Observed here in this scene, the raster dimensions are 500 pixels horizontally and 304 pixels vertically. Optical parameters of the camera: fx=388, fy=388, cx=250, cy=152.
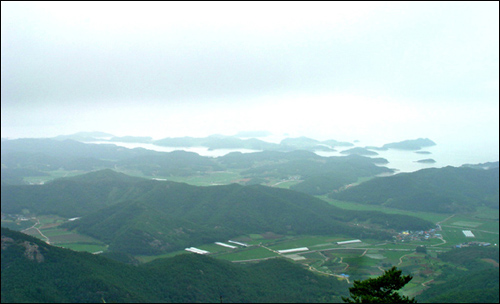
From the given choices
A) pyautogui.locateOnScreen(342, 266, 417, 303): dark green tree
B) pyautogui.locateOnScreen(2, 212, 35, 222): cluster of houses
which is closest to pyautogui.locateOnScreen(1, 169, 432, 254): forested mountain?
pyautogui.locateOnScreen(2, 212, 35, 222): cluster of houses

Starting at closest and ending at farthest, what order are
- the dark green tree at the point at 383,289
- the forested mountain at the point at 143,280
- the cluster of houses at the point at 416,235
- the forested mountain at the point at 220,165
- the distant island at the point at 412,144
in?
the dark green tree at the point at 383,289
the forested mountain at the point at 143,280
the cluster of houses at the point at 416,235
the distant island at the point at 412,144
the forested mountain at the point at 220,165

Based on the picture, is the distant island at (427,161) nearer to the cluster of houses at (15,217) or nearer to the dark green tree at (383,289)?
the dark green tree at (383,289)

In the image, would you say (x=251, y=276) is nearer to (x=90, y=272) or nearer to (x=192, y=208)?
(x=90, y=272)

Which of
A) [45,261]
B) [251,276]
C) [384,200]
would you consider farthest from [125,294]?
[384,200]

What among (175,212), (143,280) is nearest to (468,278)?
(143,280)

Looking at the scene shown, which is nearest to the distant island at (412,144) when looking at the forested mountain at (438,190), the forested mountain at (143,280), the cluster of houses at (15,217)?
the forested mountain at (438,190)

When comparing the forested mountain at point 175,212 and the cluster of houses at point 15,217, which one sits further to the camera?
the cluster of houses at point 15,217

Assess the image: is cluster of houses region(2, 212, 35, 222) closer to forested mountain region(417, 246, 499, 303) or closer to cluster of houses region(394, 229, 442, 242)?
forested mountain region(417, 246, 499, 303)
